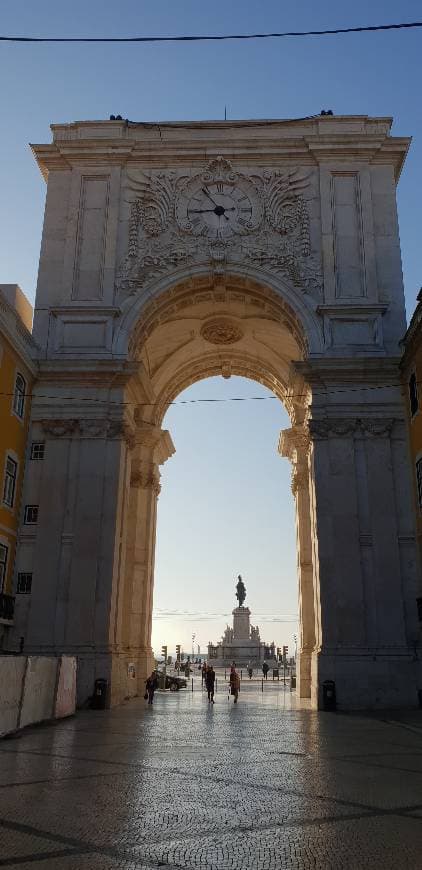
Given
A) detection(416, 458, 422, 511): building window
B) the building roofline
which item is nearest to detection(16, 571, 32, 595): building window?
the building roofline

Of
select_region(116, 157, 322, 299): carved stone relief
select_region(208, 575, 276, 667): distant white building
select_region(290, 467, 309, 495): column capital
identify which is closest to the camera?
select_region(116, 157, 322, 299): carved stone relief

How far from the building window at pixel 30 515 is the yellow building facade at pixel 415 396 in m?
15.1

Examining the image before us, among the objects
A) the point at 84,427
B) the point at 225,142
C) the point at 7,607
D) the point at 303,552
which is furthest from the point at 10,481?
the point at 225,142

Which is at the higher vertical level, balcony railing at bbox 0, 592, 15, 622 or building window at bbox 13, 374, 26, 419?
building window at bbox 13, 374, 26, 419

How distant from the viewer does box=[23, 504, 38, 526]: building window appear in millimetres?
27359

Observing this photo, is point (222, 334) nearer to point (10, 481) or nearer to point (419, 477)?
point (419, 477)

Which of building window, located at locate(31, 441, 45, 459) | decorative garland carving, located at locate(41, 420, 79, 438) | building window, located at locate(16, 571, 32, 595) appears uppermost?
decorative garland carving, located at locate(41, 420, 79, 438)

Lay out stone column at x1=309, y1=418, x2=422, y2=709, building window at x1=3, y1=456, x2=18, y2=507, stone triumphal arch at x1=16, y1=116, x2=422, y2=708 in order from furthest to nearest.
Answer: building window at x1=3, y1=456, x2=18, y2=507
stone triumphal arch at x1=16, y1=116, x2=422, y2=708
stone column at x1=309, y1=418, x2=422, y2=709

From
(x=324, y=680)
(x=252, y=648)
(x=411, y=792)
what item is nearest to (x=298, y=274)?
(x=324, y=680)

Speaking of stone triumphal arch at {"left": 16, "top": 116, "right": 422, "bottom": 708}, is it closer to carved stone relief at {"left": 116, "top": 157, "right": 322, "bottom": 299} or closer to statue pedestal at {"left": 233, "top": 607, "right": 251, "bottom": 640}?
carved stone relief at {"left": 116, "top": 157, "right": 322, "bottom": 299}

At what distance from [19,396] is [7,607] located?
8.33m

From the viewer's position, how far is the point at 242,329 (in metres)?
37.3

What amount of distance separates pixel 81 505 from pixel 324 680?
1143 cm

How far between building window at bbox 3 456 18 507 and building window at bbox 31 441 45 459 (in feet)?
4.10
